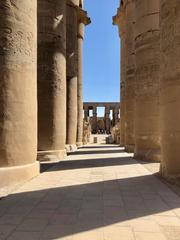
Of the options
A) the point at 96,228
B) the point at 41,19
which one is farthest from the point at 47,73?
the point at 96,228

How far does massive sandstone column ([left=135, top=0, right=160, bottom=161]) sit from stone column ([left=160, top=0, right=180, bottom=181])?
350 centimetres

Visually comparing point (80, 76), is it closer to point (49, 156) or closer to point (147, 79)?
point (147, 79)

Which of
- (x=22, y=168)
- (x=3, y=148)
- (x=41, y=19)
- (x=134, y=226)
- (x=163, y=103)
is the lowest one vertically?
(x=134, y=226)

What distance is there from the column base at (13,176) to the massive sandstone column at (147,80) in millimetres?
5296

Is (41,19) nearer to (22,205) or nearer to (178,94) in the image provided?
(178,94)

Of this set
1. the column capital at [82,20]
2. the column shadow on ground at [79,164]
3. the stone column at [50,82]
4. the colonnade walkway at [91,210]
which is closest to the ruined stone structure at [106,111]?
the column capital at [82,20]

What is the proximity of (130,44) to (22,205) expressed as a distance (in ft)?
43.2

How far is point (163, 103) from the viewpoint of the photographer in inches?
271

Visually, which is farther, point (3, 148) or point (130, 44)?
point (130, 44)

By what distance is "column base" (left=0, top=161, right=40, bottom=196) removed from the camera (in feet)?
18.6

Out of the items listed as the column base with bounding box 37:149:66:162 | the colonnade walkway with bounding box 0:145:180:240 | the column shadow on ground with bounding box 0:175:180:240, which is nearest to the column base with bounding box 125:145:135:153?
the column base with bounding box 37:149:66:162

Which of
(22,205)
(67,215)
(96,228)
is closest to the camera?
(96,228)

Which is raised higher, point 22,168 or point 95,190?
point 22,168

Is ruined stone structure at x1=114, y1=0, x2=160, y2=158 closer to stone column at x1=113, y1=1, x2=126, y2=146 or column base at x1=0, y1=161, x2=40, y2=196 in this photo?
column base at x1=0, y1=161, x2=40, y2=196
